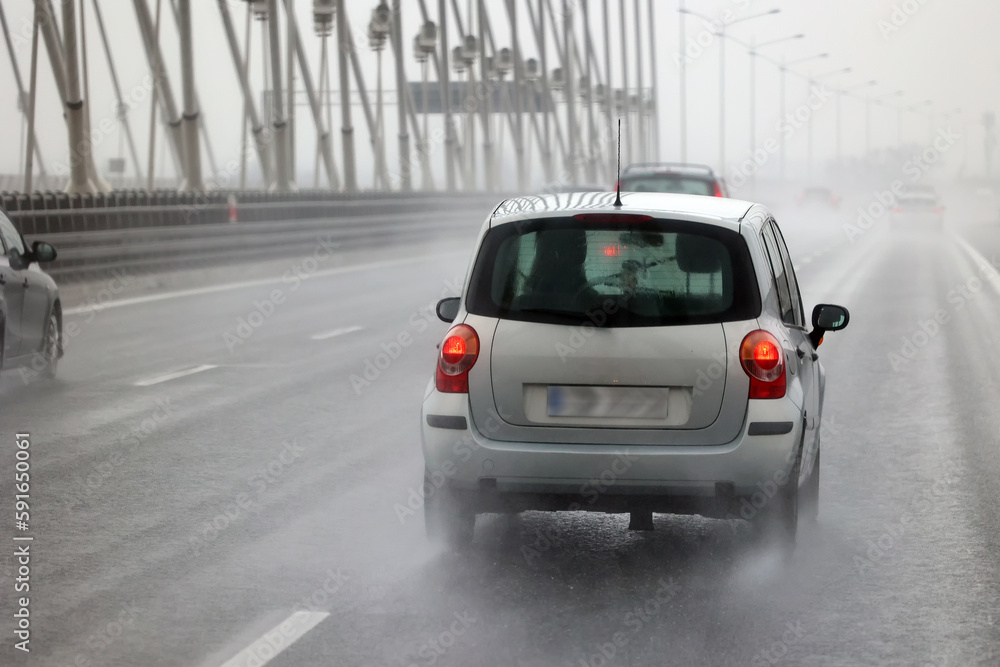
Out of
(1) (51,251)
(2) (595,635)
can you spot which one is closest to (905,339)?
(1) (51,251)

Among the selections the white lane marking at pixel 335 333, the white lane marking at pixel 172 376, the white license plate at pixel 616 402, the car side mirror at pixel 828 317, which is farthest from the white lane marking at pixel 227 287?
the white license plate at pixel 616 402

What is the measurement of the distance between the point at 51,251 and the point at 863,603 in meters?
7.71

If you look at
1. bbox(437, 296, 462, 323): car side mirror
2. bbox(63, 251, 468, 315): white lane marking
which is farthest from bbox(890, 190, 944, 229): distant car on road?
bbox(437, 296, 462, 323): car side mirror

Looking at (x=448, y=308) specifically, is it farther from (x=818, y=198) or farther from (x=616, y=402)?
(x=818, y=198)

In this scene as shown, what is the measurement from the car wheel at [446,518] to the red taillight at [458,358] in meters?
0.38

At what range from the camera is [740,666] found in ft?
15.6

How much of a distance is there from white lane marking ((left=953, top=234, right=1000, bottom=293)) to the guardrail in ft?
40.0

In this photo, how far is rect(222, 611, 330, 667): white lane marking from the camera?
4.75 m

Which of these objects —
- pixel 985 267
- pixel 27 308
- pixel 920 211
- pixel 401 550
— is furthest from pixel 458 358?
pixel 920 211

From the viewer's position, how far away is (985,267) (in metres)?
29.9

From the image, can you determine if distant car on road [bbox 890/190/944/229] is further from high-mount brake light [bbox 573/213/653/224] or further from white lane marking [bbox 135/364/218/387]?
high-mount brake light [bbox 573/213/653/224]

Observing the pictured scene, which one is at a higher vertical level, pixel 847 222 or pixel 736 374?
pixel 736 374

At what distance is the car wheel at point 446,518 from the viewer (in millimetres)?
6066

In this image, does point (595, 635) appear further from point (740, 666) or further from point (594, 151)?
point (594, 151)
